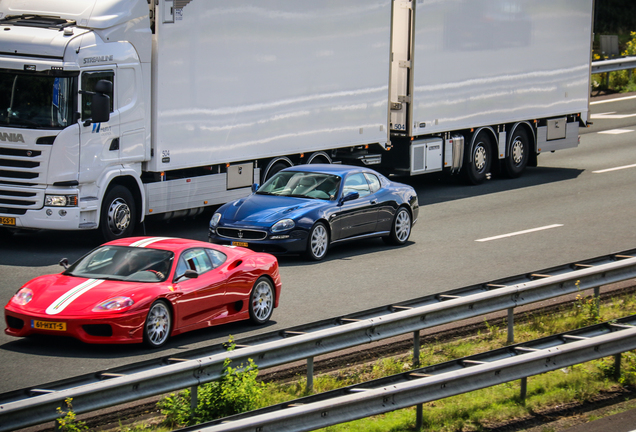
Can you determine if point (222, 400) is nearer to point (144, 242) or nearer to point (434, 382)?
point (434, 382)

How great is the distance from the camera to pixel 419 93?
72.8 feet

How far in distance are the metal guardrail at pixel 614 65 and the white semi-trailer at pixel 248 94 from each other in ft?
26.9

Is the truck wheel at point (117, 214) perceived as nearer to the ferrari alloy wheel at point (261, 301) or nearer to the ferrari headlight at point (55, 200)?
the ferrari headlight at point (55, 200)

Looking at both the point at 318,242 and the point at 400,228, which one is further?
the point at 400,228

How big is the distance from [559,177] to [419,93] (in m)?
4.79

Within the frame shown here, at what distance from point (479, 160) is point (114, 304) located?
15.4 meters

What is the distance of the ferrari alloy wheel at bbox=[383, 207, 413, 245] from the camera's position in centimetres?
1716

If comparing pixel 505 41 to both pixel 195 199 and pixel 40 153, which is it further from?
pixel 40 153

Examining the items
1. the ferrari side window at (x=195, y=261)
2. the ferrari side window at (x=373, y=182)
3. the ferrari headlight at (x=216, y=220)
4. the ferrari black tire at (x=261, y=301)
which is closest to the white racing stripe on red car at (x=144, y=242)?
the ferrari side window at (x=195, y=261)

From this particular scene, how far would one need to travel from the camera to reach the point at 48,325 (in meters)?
10.3

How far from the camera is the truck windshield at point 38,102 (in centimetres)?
1549

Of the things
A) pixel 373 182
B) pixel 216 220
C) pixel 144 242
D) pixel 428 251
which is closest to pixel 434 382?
pixel 144 242

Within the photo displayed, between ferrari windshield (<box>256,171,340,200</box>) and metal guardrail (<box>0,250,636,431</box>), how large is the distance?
524cm

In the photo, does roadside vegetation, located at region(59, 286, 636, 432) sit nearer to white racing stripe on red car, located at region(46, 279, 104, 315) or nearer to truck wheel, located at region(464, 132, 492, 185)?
white racing stripe on red car, located at region(46, 279, 104, 315)
